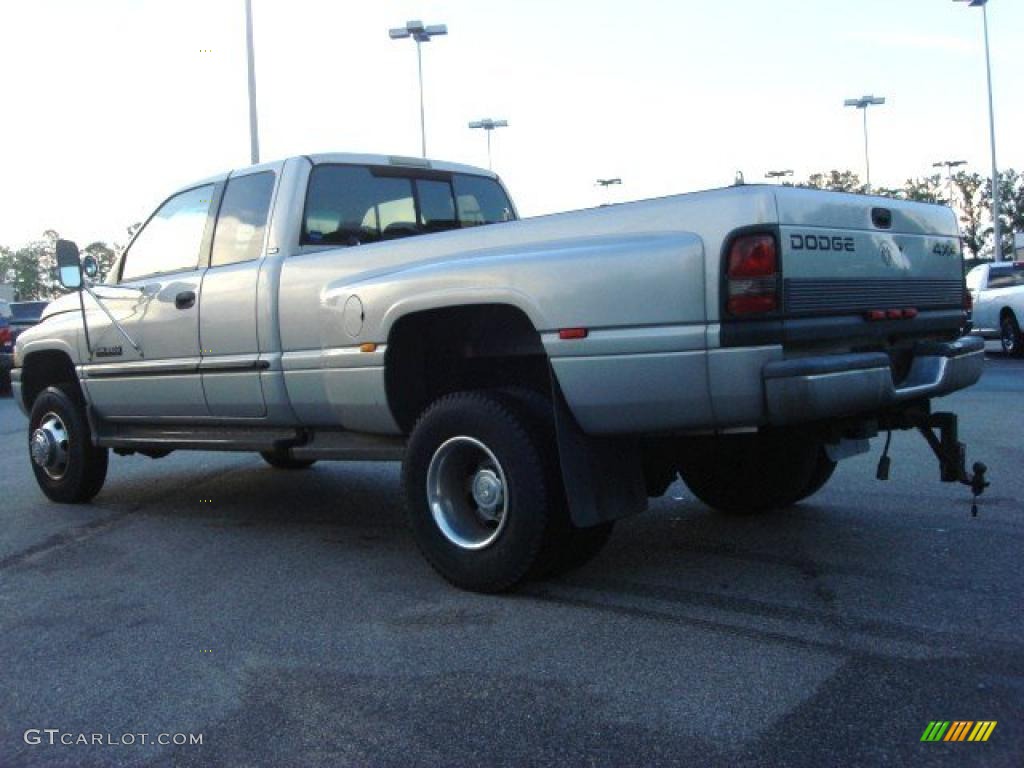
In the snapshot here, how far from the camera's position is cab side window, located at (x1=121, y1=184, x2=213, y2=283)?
6.27 m

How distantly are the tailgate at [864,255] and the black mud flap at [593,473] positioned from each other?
0.97 m

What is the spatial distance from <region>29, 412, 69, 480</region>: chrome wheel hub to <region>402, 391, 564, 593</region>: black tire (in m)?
3.46

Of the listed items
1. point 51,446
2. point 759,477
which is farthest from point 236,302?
point 759,477

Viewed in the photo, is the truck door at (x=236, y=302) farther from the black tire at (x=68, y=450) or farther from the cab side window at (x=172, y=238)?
the black tire at (x=68, y=450)

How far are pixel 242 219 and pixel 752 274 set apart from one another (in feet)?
10.7

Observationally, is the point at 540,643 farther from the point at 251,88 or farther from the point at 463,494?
the point at 251,88

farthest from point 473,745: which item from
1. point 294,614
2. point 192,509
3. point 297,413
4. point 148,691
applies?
point 192,509

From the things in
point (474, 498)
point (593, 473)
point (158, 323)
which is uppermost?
point (158, 323)

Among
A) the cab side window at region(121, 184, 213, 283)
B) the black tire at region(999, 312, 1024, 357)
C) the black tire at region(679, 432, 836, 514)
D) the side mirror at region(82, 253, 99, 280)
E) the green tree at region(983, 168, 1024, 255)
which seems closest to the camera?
the black tire at region(679, 432, 836, 514)

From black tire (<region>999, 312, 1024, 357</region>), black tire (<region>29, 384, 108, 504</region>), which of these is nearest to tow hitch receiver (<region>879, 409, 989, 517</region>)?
black tire (<region>29, 384, 108, 504</region>)

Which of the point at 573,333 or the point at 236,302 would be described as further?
the point at 236,302

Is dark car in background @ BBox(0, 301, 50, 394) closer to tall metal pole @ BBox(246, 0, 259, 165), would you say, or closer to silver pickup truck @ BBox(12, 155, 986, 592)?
tall metal pole @ BBox(246, 0, 259, 165)

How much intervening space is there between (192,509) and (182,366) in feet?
4.67

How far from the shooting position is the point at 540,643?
396 cm
